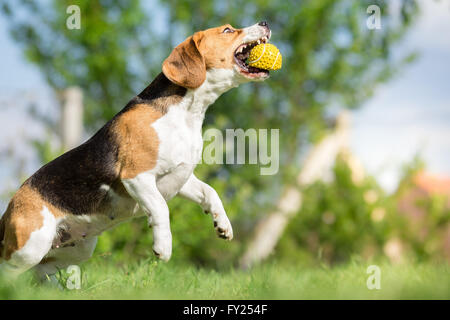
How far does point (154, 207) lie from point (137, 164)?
329 millimetres

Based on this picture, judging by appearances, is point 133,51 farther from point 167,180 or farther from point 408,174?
point 167,180

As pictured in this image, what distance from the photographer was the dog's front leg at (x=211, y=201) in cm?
385

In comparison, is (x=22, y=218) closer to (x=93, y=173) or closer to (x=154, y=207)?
(x=93, y=173)

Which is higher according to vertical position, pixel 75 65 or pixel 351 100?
pixel 75 65

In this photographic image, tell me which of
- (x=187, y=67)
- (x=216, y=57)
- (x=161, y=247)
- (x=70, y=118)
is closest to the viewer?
(x=161, y=247)

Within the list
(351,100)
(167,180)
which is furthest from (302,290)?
(351,100)

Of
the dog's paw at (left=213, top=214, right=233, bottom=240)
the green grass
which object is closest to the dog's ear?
the dog's paw at (left=213, top=214, right=233, bottom=240)

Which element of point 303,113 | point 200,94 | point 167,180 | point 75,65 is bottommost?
point 167,180

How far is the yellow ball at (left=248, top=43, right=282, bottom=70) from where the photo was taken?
12.5ft

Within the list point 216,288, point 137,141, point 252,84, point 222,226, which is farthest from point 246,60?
point 252,84

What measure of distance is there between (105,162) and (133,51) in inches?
377

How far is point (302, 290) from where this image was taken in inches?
132

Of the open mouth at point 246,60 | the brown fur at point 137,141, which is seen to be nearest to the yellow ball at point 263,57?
the open mouth at point 246,60

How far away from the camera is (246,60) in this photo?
3.92 meters
